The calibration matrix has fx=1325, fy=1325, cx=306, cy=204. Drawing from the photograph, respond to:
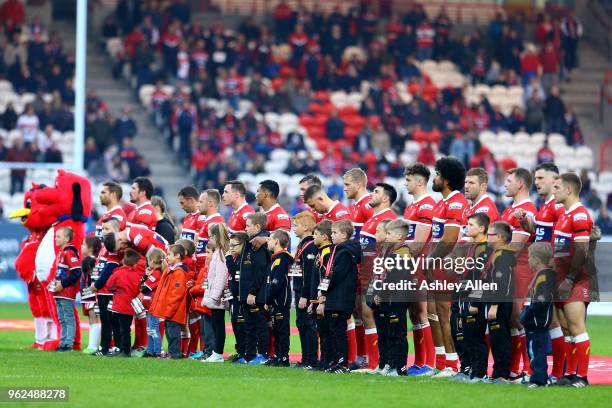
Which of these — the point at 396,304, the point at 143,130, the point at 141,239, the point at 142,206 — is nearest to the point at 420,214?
the point at 396,304

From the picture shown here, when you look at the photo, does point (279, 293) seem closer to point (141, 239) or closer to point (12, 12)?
point (141, 239)

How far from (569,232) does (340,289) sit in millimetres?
2207

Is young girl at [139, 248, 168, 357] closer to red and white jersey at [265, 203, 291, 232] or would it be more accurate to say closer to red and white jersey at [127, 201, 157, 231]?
red and white jersey at [127, 201, 157, 231]

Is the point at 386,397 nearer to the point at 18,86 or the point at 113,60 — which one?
the point at 18,86

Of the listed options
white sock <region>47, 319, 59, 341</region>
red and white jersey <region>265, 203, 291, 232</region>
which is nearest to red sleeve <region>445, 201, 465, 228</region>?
red and white jersey <region>265, 203, 291, 232</region>

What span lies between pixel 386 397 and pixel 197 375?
220cm

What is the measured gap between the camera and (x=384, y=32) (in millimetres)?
34844

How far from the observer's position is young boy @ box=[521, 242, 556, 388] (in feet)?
36.3

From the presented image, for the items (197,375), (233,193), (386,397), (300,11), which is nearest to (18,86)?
(300,11)

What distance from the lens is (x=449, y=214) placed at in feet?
40.0

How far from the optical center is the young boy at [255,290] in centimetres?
1305

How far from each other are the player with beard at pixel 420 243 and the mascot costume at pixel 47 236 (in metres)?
4.31

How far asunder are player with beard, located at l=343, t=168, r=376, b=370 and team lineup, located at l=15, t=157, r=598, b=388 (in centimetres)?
1

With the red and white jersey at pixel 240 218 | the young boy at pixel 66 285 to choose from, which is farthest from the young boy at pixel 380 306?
the young boy at pixel 66 285
